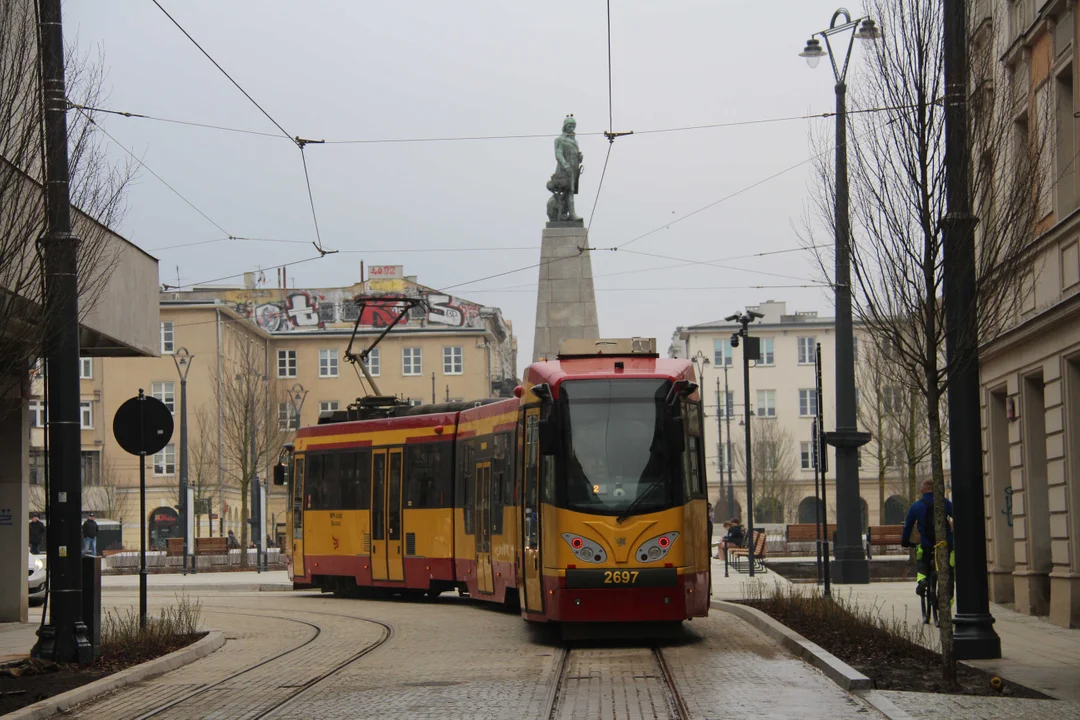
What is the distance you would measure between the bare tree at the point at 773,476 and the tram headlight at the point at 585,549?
224 feet

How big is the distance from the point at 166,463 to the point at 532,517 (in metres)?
68.1

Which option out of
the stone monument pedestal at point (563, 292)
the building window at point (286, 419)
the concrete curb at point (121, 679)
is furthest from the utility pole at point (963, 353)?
the building window at point (286, 419)

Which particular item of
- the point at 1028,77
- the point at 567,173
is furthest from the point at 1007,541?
the point at 567,173

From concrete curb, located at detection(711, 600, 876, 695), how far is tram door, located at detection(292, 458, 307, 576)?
9917 mm

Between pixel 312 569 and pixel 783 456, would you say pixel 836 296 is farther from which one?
pixel 783 456

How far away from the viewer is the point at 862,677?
38.0ft

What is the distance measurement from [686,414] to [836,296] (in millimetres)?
6964

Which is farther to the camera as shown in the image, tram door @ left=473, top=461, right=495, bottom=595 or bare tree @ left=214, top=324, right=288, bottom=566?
bare tree @ left=214, top=324, right=288, bottom=566

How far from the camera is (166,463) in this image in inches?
3194

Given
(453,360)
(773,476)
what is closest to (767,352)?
(773,476)

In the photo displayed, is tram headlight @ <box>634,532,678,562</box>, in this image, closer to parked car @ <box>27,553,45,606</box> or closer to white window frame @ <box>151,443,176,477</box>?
parked car @ <box>27,553,45,606</box>

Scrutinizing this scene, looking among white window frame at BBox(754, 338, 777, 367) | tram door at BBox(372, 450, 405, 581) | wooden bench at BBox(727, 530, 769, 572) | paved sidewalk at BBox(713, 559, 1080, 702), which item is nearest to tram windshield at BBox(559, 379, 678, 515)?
paved sidewalk at BBox(713, 559, 1080, 702)

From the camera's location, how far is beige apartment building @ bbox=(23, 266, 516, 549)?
77625 mm

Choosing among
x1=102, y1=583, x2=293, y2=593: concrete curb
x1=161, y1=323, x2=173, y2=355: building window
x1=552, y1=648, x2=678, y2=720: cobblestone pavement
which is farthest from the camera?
x1=161, y1=323, x2=173, y2=355: building window
